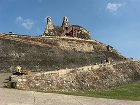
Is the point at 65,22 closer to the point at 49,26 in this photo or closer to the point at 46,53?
the point at 49,26

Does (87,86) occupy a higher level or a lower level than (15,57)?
lower

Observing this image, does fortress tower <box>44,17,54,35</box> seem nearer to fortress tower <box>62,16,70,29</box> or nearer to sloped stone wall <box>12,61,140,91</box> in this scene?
fortress tower <box>62,16,70,29</box>

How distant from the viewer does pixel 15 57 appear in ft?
132

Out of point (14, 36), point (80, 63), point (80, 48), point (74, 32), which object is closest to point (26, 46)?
point (14, 36)

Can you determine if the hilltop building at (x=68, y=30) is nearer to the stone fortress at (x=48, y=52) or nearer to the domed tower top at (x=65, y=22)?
the domed tower top at (x=65, y=22)

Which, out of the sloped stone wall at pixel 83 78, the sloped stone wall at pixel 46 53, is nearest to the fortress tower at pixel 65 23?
the sloped stone wall at pixel 46 53

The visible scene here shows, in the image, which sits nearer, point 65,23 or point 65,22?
point 65,23

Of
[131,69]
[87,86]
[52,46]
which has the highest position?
[52,46]

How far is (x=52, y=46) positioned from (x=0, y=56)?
10.1 m

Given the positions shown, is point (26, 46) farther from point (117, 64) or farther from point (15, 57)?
point (117, 64)

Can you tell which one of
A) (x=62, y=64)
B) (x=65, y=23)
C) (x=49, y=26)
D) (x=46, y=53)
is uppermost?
(x=65, y=23)

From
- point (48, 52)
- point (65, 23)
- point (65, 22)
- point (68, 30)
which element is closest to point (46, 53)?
point (48, 52)

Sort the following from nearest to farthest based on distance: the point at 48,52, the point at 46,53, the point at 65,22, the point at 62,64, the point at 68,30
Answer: the point at 62,64
the point at 46,53
the point at 48,52
the point at 68,30
the point at 65,22

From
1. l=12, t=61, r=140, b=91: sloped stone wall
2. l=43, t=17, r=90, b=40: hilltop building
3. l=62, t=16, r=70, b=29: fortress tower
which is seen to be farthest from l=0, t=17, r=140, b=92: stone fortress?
l=62, t=16, r=70, b=29: fortress tower
